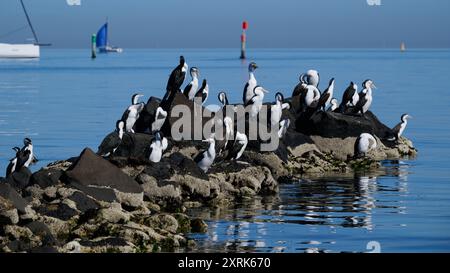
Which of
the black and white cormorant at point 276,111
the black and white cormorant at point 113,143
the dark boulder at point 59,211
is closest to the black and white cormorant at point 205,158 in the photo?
the black and white cormorant at point 113,143

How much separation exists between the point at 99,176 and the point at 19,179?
265 cm

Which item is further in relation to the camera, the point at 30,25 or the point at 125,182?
the point at 30,25

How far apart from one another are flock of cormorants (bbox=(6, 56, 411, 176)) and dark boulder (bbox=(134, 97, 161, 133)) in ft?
0.47

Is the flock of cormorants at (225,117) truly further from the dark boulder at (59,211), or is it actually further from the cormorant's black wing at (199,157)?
the dark boulder at (59,211)

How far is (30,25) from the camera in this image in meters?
140

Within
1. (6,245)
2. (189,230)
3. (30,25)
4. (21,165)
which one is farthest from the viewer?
(30,25)

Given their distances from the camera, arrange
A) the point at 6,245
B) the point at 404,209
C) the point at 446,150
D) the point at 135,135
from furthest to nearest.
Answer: the point at 446,150 < the point at 135,135 < the point at 404,209 < the point at 6,245

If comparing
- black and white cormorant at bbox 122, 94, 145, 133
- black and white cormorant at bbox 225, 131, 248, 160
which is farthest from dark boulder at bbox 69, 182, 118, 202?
black and white cormorant at bbox 122, 94, 145, 133

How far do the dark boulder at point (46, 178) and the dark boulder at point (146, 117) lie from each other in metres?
7.66

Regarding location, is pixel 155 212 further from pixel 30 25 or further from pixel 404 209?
pixel 30 25

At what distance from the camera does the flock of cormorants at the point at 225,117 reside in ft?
80.2

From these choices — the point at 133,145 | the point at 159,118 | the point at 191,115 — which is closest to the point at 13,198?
the point at 133,145
